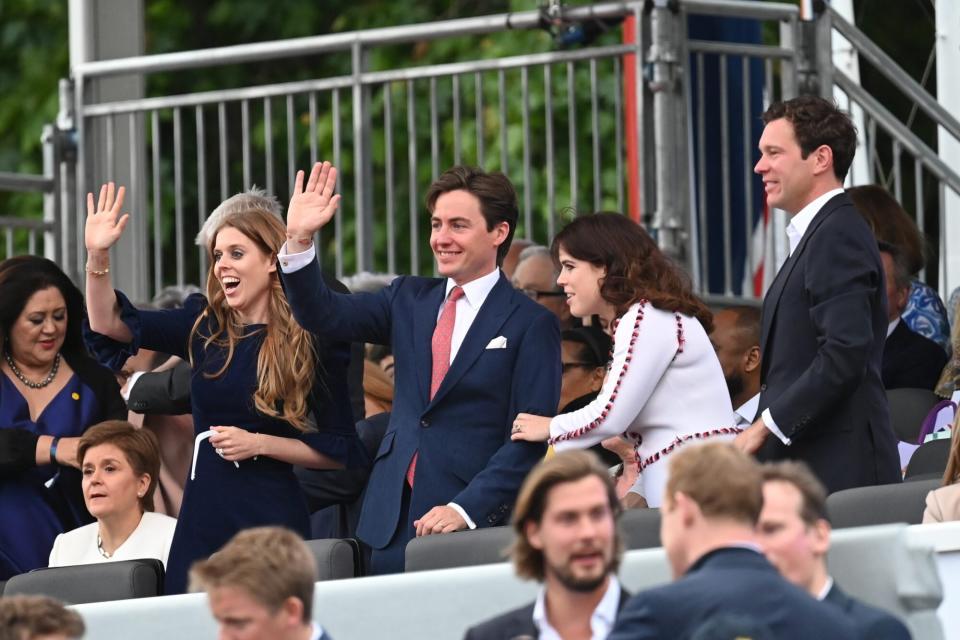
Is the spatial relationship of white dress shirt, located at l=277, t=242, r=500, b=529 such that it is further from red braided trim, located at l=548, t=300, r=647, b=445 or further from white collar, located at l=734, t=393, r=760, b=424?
white collar, located at l=734, t=393, r=760, b=424

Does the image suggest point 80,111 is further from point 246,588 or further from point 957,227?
point 246,588

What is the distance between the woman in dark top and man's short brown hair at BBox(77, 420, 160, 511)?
0.07m

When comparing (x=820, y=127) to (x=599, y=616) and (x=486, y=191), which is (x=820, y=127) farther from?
(x=599, y=616)

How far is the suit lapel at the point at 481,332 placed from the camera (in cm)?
510

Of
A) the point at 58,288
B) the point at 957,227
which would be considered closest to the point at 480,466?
the point at 58,288

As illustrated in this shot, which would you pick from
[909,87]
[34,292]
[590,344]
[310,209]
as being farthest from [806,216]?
[909,87]

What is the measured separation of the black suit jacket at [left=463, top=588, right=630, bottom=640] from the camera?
12.4 feet

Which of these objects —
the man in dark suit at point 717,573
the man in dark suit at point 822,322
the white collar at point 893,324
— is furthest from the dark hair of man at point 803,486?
the white collar at point 893,324

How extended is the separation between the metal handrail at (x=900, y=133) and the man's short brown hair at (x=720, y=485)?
14.2 ft

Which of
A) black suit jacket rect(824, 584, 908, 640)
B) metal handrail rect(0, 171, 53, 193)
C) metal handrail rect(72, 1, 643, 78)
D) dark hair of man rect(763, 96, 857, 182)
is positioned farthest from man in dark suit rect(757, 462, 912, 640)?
metal handrail rect(0, 171, 53, 193)

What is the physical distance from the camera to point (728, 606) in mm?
3391

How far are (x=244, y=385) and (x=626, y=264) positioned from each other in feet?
3.52

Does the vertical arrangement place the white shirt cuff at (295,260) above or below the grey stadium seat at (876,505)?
above

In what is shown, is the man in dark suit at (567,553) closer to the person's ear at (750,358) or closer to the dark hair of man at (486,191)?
the dark hair of man at (486,191)
